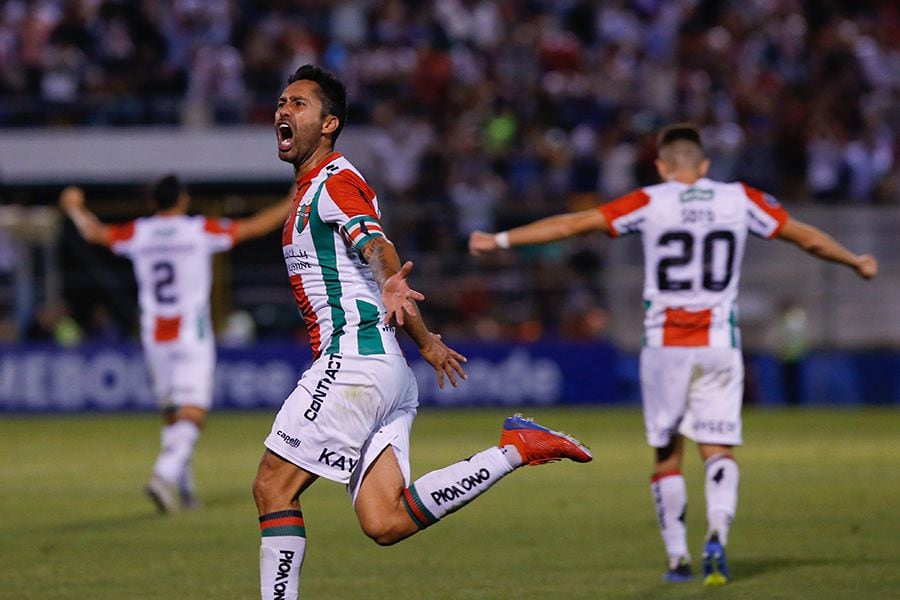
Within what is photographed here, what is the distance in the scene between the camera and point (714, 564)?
8.71 meters

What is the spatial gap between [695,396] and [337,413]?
3196mm

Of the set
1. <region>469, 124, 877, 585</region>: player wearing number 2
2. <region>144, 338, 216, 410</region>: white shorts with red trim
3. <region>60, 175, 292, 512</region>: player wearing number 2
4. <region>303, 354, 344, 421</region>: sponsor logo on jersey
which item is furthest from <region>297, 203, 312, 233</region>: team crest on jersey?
<region>144, 338, 216, 410</region>: white shorts with red trim

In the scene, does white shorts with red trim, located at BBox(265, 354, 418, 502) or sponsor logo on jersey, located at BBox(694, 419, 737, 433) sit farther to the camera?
sponsor logo on jersey, located at BBox(694, 419, 737, 433)

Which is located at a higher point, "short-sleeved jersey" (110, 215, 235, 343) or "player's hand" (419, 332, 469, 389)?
"short-sleeved jersey" (110, 215, 235, 343)

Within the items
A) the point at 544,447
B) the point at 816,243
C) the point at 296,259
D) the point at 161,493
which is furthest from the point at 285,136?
the point at 161,493

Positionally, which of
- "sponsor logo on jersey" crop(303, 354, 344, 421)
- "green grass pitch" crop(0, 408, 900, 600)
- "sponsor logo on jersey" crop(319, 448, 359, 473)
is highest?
"sponsor logo on jersey" crop(303, 354, 344, 421)

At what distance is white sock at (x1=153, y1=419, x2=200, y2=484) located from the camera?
12.6 m

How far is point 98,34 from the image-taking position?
94.3 feet

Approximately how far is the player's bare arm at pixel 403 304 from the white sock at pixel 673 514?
3.07m

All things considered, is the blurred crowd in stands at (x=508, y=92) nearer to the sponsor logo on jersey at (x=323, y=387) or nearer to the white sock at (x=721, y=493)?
the white sock at (x=721, y=493)

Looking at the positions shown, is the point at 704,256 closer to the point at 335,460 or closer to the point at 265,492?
the point at 335,460

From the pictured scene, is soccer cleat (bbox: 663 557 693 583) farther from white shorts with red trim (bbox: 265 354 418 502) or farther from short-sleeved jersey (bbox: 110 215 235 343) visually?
short-sleeved jersey (bbox: 110 215 235 343)

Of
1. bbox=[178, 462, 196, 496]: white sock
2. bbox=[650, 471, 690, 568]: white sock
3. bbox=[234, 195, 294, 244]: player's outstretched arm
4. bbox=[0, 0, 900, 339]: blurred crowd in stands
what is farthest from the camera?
bbox=[0, 0, 900, 339]: blurred crowd in stands

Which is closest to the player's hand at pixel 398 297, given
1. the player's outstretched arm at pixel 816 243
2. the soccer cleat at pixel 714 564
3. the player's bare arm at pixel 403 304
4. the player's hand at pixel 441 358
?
the player's bare arm at pixel 403 304
